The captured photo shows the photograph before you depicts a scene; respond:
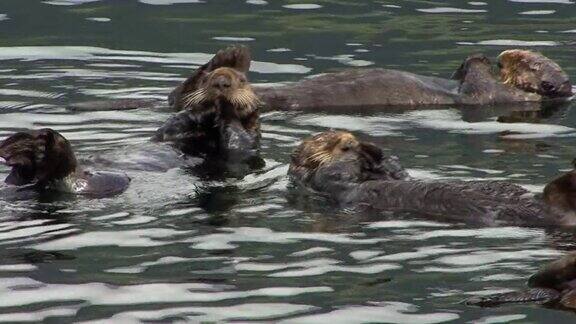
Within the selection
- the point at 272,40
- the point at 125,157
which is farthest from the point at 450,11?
the point at 125,157

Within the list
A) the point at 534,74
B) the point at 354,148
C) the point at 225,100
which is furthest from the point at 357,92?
the point at 354,148

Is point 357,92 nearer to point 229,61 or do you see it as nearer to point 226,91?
point 229,61

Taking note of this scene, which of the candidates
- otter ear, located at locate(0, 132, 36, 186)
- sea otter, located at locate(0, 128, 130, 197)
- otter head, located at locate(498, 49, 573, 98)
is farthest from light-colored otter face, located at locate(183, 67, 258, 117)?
otter head, located at locate(498, 49, 573, 98)

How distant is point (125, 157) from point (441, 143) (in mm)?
2233

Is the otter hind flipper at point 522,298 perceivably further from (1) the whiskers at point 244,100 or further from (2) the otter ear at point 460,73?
(2) the otter ear at point 460,73

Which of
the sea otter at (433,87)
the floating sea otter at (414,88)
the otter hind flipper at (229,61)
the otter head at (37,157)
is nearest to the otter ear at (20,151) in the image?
the otter head at (37,157)

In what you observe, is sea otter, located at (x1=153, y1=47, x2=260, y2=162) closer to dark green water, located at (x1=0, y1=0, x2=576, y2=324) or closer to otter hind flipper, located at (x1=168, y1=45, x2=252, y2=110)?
dark green water, located at (x1=0, y1=0, x2=576, y2=324)

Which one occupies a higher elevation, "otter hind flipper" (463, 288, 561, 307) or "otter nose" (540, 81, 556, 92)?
"otter nose" (540, 81, 556, 92)

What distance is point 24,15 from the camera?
635 inches

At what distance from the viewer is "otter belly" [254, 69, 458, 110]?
11656 millimetres

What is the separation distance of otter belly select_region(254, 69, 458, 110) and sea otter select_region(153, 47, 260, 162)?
1674 millimetres

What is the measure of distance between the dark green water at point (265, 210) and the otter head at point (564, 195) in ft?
0.58

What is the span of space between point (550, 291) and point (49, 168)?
312cm

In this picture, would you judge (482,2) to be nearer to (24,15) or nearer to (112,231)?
(24,15)
